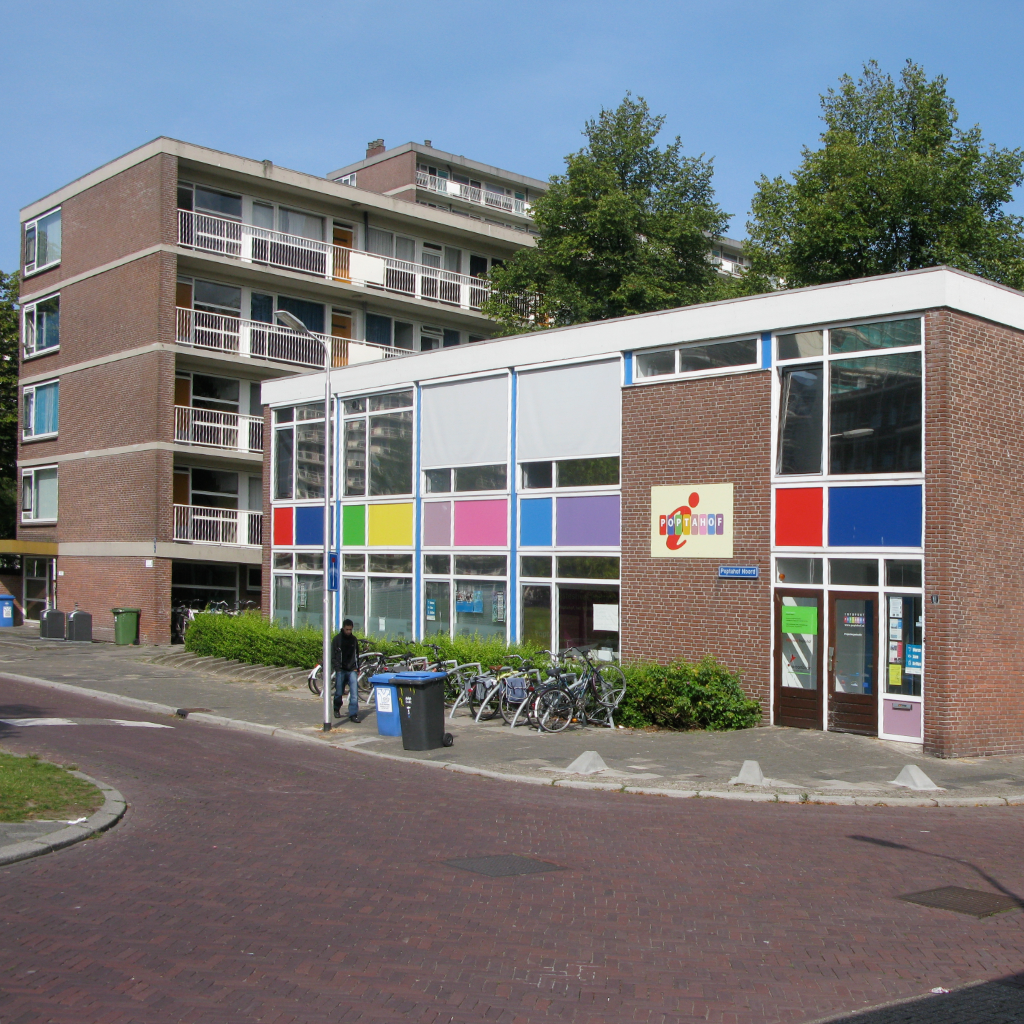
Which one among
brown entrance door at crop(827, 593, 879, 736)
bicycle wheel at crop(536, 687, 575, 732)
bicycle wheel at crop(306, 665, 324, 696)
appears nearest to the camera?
brown entrance door at crop(827, 593, 879, 736)

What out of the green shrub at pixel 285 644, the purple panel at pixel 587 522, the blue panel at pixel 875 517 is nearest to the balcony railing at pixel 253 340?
the green shrub at pixel 285 644

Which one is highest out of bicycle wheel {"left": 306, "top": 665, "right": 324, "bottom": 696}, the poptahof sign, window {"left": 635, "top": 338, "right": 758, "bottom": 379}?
window {"left": 635, "top": 338, "right": 758, "bottom": 379}

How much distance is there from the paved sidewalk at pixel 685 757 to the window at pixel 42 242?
21463mm

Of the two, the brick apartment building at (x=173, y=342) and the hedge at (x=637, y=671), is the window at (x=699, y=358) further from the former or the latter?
the brick apartment building at (x=173, y=342)

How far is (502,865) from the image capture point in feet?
28.6

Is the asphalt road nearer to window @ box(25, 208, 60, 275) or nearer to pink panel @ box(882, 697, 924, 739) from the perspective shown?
pink panel @ box(882, 697, 924, 739)

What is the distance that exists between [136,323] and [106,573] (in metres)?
7.60

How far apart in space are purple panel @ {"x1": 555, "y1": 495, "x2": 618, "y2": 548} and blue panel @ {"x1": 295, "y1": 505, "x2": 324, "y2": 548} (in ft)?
24.5

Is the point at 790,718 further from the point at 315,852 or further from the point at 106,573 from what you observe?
the point at 106,573

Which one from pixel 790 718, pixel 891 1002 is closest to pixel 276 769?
pixel 790 718

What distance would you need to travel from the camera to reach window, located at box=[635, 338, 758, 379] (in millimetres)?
17625

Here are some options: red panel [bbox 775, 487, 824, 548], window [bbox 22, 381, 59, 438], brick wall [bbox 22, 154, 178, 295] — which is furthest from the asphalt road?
window [bbox 22, 381, 59, 438]

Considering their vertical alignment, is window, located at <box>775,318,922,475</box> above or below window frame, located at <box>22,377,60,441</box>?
below

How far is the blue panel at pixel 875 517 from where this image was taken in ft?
51.0
